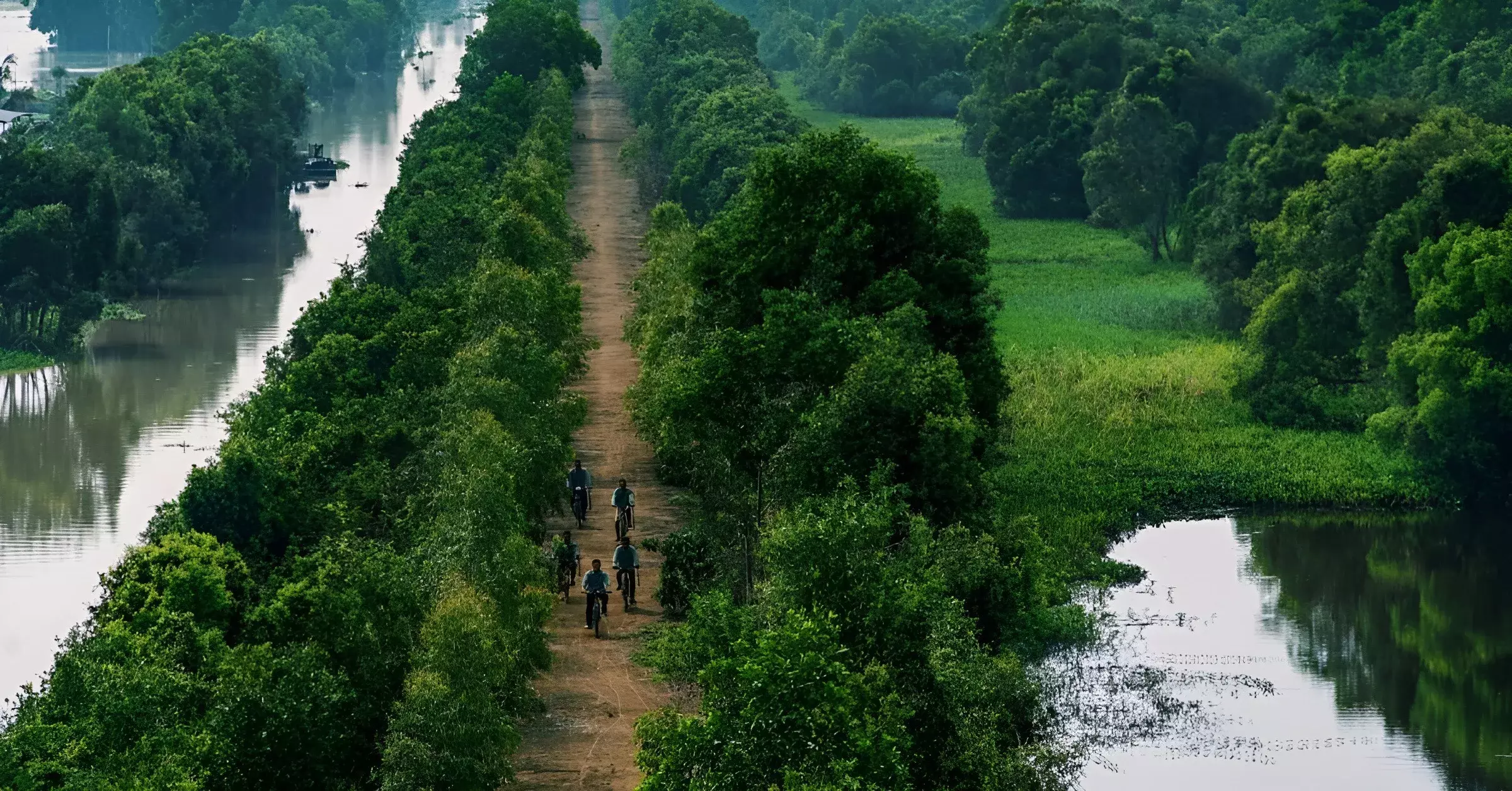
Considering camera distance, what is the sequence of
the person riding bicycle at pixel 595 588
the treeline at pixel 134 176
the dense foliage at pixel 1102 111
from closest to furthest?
the person riding bicycle at pixel 595 588 → the treeline at pixel 134 176 → the dense foliage at pixel 1102 111

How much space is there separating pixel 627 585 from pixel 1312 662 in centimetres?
1637

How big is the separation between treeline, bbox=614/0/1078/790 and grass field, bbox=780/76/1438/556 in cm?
1104

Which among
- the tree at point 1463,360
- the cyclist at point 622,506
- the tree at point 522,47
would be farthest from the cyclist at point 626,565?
the tree at point 522,47

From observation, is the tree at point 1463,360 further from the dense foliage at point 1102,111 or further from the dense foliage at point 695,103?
the dense foliage at point 1102,111

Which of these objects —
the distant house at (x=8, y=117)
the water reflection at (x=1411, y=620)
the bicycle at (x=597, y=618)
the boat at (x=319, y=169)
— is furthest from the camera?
the boat at (x=319, y=169)

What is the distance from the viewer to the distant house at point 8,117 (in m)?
116

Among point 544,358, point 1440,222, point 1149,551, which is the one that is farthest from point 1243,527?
point 544,358

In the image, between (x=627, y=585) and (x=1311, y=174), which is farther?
(x=1311, y=174)

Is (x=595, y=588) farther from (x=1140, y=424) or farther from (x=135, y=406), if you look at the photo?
(x=135, y=406)

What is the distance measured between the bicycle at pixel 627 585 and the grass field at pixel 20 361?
145 feet

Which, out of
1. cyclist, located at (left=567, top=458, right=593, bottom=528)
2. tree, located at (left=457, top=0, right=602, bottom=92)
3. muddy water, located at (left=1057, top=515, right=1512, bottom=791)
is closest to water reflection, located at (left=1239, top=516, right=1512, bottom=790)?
muddy water, located at (left=1057, top=515, right=1512, bottom=791)

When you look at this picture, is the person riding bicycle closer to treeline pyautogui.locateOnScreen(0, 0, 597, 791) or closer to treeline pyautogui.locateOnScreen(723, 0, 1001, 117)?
treeline pyautogui.locateOnScreen(0, 0, 597, 791)

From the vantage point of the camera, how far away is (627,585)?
45125 mm

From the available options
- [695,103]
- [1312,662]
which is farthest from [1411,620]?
[695,103]
